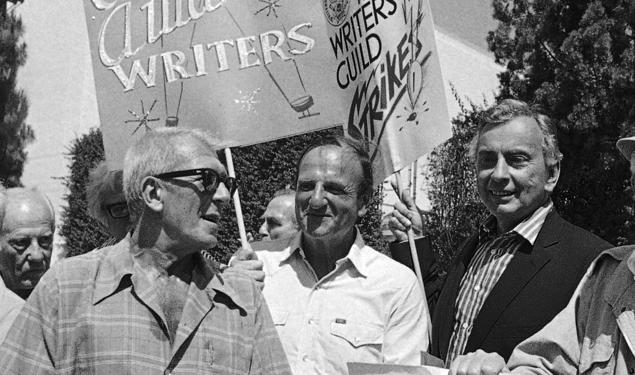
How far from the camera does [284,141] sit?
1335cm

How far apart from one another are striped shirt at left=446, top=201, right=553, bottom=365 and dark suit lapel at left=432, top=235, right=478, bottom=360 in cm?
3

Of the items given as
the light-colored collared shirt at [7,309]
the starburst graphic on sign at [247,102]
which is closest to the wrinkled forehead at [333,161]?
the starburst graphic on sign at [247,102]

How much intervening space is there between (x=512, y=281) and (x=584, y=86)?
14.8 m

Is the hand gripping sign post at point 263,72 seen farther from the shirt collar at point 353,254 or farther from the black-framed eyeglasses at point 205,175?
the black-framed eyeglasses at point 205,175

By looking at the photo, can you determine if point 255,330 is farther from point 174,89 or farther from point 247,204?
point 247,204

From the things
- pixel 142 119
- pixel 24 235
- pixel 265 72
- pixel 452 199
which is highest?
pixel 265 72

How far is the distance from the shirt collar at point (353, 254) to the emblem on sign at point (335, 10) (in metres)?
1.33

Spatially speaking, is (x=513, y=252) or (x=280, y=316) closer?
(x=280, y=316)

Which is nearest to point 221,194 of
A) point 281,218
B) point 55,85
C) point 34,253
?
point 34,253

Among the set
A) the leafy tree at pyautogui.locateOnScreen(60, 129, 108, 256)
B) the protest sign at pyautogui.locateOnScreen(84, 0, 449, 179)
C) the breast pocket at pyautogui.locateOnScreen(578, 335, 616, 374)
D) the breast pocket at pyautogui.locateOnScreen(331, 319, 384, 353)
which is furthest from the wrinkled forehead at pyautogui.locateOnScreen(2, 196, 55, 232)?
the leafy tree at pyautogui.locateOnScreen(60, 129, 108, 256)

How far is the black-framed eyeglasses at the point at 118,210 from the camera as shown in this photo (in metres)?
4.68

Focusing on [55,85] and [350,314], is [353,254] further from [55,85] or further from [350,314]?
[55,85]

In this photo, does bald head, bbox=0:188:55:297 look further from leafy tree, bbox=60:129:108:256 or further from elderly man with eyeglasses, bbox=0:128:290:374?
leafy tree, bbox=60:129:108:256

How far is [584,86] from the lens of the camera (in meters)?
17.9
